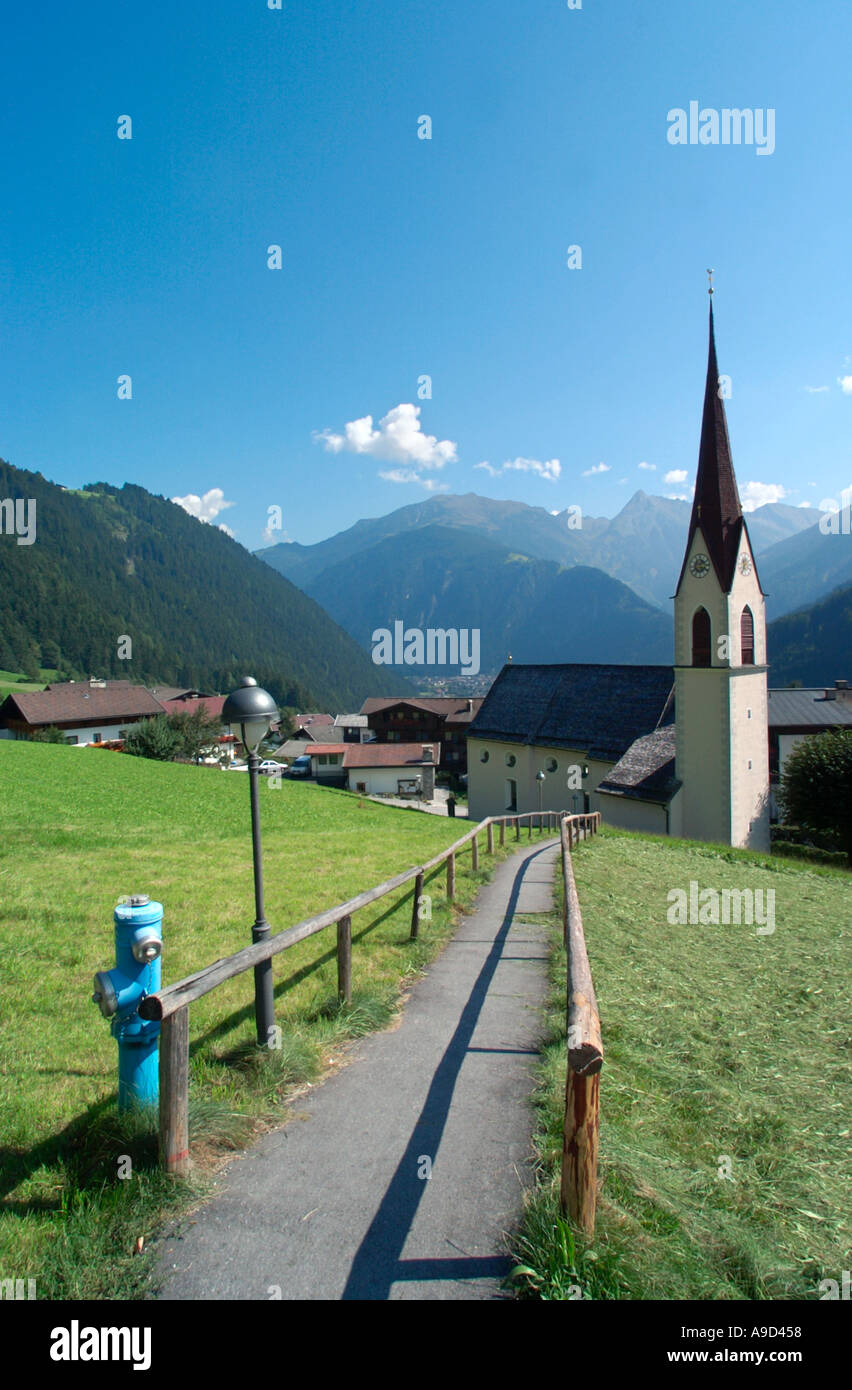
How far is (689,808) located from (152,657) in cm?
14266

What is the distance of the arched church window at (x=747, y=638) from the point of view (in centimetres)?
3491

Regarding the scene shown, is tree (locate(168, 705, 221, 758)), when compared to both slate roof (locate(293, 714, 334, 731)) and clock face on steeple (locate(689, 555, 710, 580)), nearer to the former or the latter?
clock face on steeple (locate(689, 555, 710, 580))

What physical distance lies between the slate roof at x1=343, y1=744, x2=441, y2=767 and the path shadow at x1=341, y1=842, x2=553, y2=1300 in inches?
2677

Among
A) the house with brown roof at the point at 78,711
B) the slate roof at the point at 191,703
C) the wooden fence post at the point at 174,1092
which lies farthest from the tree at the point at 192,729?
the wooden fence post at the point at 174,1092

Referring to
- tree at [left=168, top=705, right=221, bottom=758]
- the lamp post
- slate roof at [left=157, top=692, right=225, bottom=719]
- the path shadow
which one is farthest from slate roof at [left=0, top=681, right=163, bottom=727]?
the path shadow

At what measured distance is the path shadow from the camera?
318 centimetres

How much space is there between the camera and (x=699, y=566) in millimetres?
35156

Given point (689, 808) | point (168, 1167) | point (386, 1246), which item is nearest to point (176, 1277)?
point (168, 1167)

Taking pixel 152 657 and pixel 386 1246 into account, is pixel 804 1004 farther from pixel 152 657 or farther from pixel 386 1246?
pixel 152 657

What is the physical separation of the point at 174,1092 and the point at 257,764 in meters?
2.41

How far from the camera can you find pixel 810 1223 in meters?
3.96

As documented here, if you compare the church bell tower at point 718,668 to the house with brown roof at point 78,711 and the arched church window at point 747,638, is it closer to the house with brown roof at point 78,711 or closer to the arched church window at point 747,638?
the arched church window at point 747,638

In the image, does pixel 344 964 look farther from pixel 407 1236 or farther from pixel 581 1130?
pixel 581 1130

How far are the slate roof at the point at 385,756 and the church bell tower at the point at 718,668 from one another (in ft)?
134
